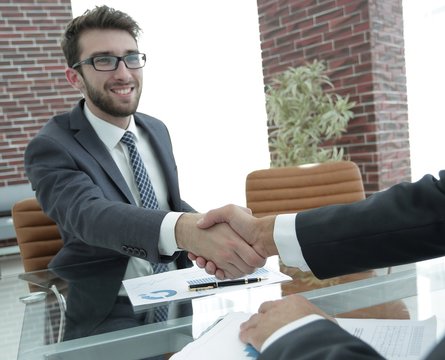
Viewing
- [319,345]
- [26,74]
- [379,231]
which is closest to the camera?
[319,345]

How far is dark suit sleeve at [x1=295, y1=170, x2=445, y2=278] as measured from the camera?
1117 mm

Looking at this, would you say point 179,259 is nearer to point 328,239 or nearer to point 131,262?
point 131,262

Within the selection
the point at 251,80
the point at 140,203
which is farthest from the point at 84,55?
the point at 251,80

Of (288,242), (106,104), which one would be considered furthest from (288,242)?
(106,104)

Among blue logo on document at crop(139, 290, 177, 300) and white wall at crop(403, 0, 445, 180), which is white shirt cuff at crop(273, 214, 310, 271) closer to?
blue logo on document at crop(139, 290, 177, 300)

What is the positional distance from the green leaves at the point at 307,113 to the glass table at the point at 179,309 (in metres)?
2.62

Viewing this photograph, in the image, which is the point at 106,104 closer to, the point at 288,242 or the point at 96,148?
the point at 96,148

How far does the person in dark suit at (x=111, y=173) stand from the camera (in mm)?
1478

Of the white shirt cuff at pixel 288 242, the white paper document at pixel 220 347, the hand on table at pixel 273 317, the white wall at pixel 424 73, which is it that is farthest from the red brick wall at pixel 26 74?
the hand on table at pixel 273 317

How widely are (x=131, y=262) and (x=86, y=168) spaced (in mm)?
431

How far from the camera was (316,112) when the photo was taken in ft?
13.9

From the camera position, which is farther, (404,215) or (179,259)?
(179,259)

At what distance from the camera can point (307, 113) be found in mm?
4211

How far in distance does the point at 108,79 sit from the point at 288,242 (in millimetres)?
1279
